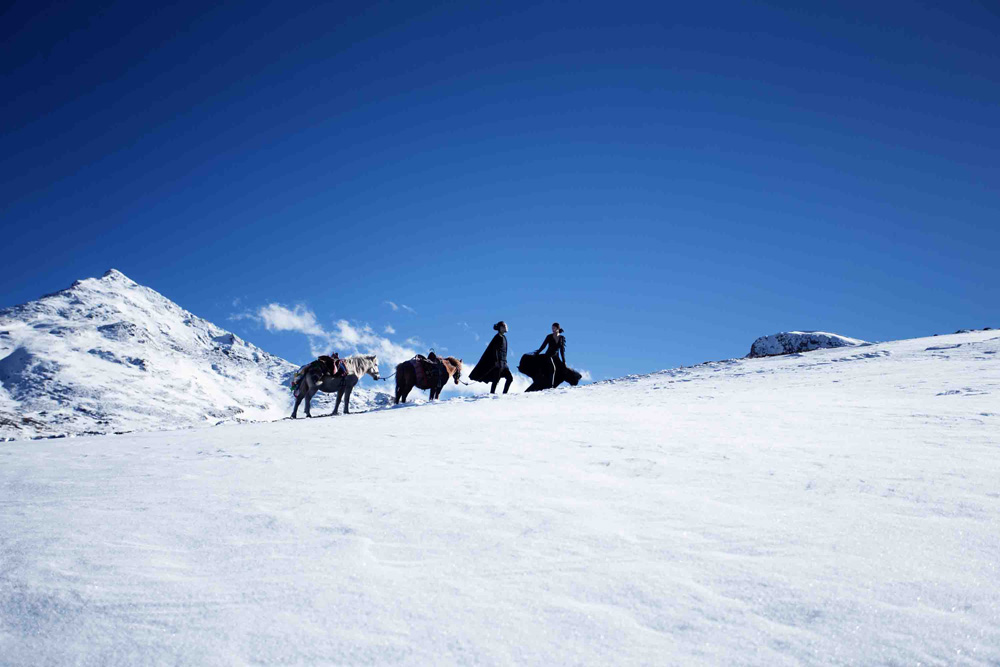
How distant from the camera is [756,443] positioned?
5805 mm

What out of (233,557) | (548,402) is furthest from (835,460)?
(548,402)

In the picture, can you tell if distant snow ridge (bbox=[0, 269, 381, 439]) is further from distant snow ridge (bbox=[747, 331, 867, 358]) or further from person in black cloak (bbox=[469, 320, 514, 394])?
person in black cloak (bbox=[469, 320, 514, 394])

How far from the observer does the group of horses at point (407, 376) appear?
15125mm

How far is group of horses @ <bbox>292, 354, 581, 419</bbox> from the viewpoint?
595 inches

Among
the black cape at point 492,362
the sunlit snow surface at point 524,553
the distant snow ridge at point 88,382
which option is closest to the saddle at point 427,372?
the black cape at point 492,362

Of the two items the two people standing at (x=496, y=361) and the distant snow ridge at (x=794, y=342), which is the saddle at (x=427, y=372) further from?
the distant snow ridge at (x=794, y=342)

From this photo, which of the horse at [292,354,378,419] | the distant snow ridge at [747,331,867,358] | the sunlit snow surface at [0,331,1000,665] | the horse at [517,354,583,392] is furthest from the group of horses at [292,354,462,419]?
the distant snow ridge at [747,331,867,358]

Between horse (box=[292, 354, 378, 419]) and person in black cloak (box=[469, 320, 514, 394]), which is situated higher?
person in black cloak (box=[469, 320, 514, 394])

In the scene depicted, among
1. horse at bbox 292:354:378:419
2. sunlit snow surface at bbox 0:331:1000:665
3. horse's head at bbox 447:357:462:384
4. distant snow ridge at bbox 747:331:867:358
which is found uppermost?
distant snow ridge at bbox 747:331:867:358

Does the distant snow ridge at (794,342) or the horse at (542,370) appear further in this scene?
the distant snow ridge at (794,342)

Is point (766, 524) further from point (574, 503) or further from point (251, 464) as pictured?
point (251, 464)

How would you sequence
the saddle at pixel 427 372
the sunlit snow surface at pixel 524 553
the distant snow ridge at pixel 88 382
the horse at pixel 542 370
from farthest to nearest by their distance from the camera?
the distant snow ridge at pixel 88 382, the horse at pixel 542 370, the saddle at pixel 427 372, the sunlit snow surface at pixel 524 553

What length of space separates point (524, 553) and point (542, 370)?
15121 mm

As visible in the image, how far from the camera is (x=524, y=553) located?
9.70 feet
